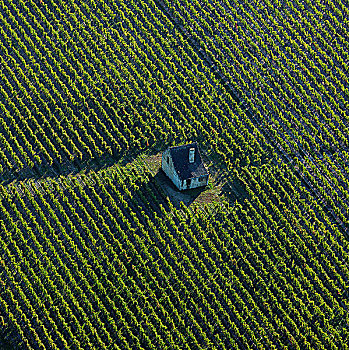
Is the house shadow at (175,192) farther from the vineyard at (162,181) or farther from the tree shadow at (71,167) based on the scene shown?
the tree shadow at (71,167)

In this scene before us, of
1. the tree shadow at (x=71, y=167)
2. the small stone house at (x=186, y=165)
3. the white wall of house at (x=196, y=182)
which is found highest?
the tree shadow at (x=71, y=167)

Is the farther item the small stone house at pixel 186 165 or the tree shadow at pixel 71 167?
the tree shadow at pixel 71 167

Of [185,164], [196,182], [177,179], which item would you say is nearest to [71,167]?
[177,179]

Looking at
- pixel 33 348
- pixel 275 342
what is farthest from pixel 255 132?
pixel 33 348

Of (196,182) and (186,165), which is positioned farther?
(196,182)

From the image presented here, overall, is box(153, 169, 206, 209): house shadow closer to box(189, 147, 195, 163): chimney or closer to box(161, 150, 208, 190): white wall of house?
box(161, 150, 208, 190): white wall of house

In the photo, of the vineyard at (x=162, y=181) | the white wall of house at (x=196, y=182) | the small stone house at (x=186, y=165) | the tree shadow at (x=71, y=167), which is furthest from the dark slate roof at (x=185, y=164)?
the tree shadow at (x=71, y=167)

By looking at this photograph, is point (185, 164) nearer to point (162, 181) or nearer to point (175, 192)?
point (175, 192)
